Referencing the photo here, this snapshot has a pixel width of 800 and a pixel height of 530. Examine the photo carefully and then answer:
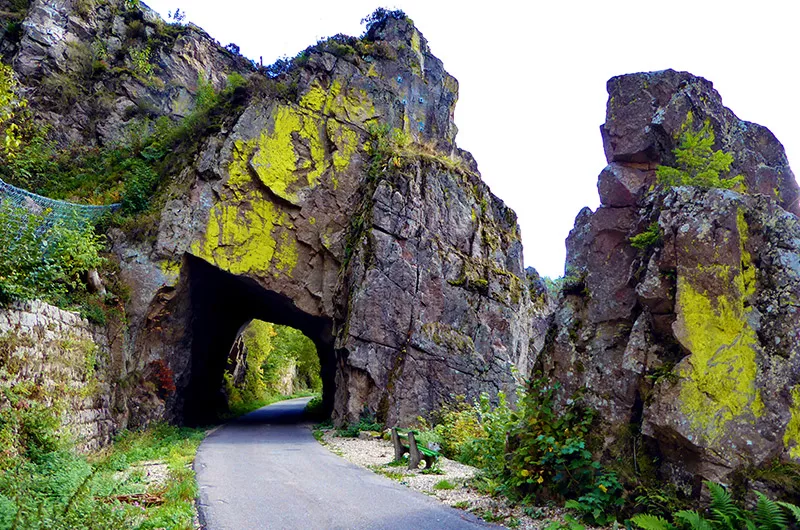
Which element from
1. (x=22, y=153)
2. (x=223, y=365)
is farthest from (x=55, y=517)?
(x=223, y=365)

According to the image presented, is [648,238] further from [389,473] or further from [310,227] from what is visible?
[310,227]

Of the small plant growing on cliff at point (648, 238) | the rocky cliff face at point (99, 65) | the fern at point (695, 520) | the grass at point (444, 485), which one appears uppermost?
the rocky cliff face at point (99, 65)

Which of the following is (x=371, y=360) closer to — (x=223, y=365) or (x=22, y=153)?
(x=223, y=365)

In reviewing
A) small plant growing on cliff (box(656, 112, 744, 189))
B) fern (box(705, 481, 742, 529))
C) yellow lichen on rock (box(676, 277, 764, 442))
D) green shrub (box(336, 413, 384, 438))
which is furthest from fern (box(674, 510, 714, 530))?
green shrub (box(336, 413, 384, 438))

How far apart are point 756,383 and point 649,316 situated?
1.23 m

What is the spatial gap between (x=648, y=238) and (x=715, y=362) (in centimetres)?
166

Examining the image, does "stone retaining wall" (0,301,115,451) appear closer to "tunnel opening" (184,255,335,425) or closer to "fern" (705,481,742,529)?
"tunnel opening" (184,255,335,425)

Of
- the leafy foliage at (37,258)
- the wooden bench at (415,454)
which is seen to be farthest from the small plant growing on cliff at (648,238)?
the leafy foliage at (37,258)

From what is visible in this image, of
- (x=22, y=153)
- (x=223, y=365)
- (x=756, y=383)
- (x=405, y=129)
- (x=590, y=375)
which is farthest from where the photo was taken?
(x=223, y=365)

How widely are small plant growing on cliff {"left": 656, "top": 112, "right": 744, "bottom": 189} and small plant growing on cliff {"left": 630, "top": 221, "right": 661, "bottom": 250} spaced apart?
0.70m

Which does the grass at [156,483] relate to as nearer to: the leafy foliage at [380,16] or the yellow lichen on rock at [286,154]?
the yellow lichen on rock at [286,154]

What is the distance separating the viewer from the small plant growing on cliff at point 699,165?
6.03 meters

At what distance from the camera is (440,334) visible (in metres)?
17.7

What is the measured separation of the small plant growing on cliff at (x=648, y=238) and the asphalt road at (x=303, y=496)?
12.7ft
